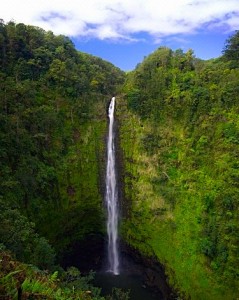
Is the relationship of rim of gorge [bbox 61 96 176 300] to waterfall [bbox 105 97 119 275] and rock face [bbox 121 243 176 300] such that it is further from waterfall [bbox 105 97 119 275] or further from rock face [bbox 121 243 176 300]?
waterfall [bbox 105 97 119 275]

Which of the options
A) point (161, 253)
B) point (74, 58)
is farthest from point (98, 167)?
point (74, 58)

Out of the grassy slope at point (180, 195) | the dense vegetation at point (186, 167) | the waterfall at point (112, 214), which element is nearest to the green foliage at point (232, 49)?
the dense vegetation at point (186, 167)

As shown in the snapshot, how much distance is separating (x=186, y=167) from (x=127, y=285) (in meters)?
12.0

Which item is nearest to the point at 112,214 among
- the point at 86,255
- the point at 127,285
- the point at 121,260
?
the point at 121,260

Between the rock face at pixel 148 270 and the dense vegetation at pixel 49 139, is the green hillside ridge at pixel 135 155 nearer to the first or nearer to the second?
the dense vegetation at pixel 49 139

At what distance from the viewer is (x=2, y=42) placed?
119ft

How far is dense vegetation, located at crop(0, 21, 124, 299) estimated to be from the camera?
27.6m

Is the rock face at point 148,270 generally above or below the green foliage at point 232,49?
below

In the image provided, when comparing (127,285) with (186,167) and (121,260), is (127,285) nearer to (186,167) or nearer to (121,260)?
(121,260)

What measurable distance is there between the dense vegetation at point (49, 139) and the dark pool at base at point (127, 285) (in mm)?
4443

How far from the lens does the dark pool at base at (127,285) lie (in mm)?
28391

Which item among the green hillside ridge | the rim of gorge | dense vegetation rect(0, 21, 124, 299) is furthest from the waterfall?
dense vegetation rect(0, 21, 124, 299)

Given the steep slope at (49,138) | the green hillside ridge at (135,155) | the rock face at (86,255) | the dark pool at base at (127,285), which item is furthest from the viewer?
the rock face at (86,255)

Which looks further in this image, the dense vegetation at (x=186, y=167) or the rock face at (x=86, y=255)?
the rock face at (x=86, y=255)
